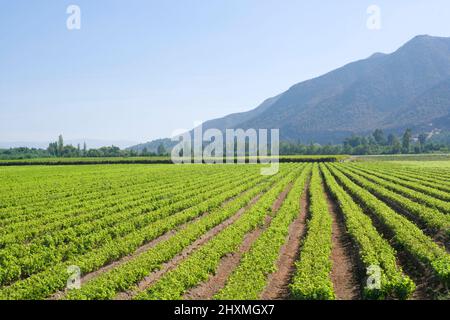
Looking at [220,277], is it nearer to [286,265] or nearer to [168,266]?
[168,266]

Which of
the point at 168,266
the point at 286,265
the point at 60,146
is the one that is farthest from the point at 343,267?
the point at 60,146

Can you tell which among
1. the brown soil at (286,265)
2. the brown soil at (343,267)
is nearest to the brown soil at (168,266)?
the brown soil at (286,265)

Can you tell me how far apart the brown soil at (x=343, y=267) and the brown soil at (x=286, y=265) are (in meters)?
1.25

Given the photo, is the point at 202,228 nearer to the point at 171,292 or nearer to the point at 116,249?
the point at 116,249

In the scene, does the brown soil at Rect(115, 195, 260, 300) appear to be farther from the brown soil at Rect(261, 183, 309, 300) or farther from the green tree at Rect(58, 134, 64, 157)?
the green tree at Rect(58, 134, 64, 157)

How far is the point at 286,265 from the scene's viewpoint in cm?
1290

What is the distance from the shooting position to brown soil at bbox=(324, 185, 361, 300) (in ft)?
35.0

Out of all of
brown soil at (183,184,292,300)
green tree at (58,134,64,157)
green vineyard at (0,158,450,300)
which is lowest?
brown soil at (183,184,292,300)

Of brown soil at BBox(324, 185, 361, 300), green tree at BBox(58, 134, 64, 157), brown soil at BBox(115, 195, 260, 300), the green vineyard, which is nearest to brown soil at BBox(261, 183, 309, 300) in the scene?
the green vineyard

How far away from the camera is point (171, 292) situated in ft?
32.6

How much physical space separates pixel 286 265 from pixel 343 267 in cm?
175

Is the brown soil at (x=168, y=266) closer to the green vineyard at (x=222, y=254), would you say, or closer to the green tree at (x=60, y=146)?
the green vineyard at (x=222, y=254)

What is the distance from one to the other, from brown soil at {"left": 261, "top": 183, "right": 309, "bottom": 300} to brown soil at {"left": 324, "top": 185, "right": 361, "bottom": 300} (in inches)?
49.3
